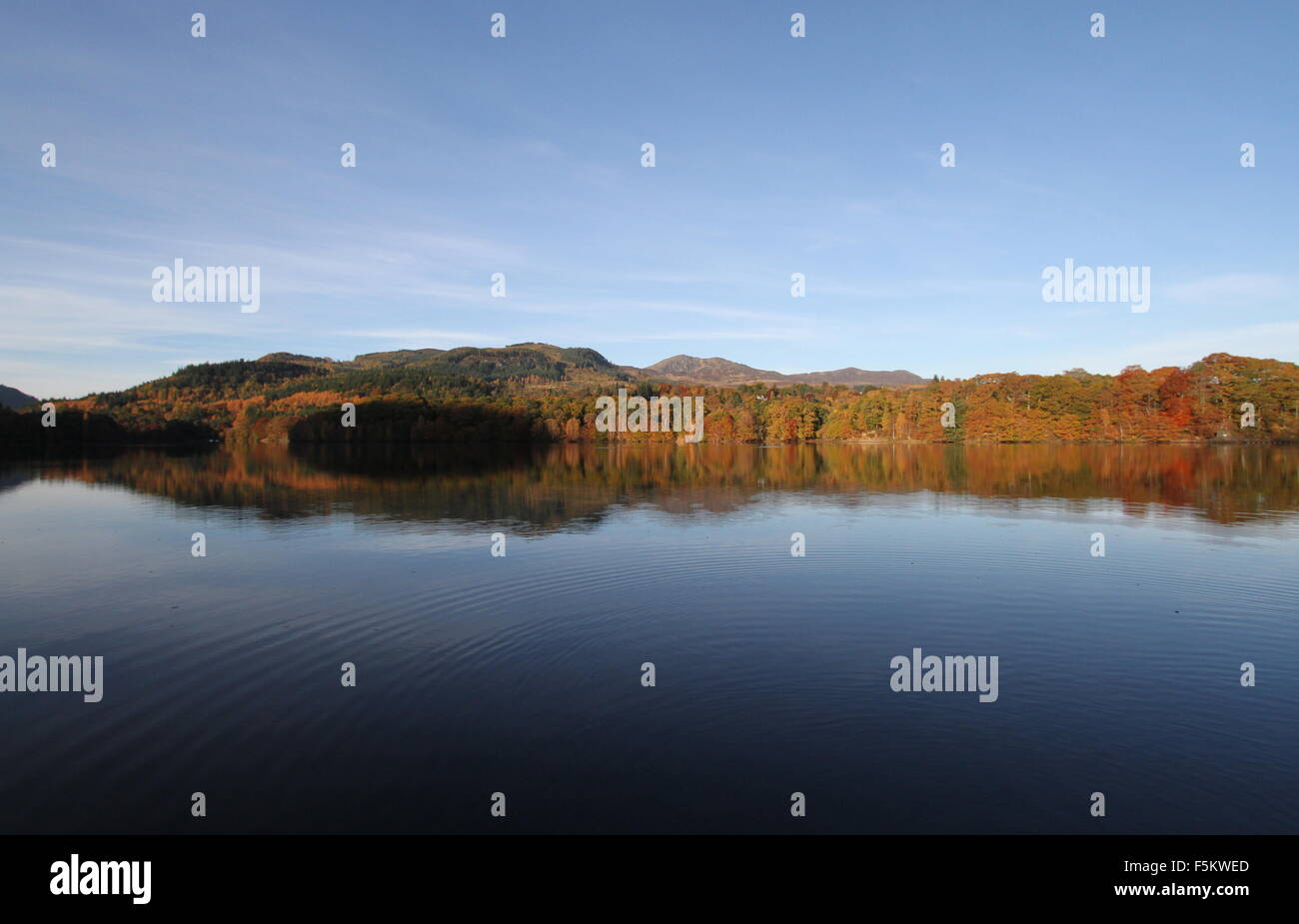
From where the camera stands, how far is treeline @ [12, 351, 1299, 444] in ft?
335

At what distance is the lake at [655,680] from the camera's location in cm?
698

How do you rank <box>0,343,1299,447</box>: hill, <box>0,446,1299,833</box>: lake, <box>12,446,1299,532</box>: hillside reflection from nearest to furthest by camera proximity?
<box>0,446,1299,833</box>: lake
<box>12,446,1299,532</box>: hillside reflection
<box>0,343,1299,447</box>: hill

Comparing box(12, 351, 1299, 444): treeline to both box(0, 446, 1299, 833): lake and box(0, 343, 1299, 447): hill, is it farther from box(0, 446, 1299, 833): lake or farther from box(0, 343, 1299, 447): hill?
box(0, 446, 1299, 833): lake

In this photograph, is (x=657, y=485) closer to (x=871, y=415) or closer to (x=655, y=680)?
(x=655, y=680)

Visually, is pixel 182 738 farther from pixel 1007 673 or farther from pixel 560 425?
pixel 560 425

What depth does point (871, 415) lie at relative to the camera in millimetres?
143750

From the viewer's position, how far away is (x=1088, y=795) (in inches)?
278

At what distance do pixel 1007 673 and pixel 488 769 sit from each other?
24.9ft

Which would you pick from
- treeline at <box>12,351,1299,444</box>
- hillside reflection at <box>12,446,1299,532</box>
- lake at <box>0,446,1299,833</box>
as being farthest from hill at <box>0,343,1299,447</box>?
lake at <box>0,446,1299,833</box>

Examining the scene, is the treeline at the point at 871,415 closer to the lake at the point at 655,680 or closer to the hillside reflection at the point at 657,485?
the hillside reflection at the point at 657,485

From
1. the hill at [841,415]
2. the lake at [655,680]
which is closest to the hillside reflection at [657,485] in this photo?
the lake at [655,680]

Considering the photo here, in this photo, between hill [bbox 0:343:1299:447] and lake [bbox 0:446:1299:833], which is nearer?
lake [bbox 0:446:1299:833]

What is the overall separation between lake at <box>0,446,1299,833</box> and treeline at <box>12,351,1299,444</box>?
98280 millimetres
